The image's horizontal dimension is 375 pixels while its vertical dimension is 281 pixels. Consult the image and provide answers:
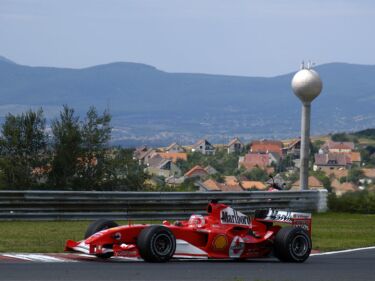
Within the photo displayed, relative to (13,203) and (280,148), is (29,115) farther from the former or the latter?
(280,148)

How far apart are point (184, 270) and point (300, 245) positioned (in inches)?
99.7

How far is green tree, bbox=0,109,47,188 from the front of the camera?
1284 inches

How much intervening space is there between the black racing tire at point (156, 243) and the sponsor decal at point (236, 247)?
107 cm

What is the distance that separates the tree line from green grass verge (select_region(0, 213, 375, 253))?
8.73m

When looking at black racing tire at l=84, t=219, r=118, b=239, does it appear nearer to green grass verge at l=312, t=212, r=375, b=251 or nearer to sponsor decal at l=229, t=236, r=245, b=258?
sponsor decal at l=229, t=236, r=245, b=258

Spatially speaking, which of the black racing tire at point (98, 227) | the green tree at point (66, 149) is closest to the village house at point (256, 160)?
the green tree at point (66, 149)

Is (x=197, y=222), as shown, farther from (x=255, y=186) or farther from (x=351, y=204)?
(x=255, y=186)

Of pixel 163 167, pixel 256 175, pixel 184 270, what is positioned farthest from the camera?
pixel 163 167

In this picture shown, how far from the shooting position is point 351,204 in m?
29.6

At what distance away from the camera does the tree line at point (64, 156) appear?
32406mm

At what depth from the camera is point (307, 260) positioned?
16281 mm

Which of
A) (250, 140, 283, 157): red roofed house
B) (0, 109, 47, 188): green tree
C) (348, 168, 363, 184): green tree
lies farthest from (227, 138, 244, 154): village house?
(0, 109, 47, 188): green tree

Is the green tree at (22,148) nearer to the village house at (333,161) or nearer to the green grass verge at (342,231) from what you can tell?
the green grass verge at (342,231)

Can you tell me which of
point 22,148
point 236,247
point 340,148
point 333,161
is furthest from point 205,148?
point 236,247
